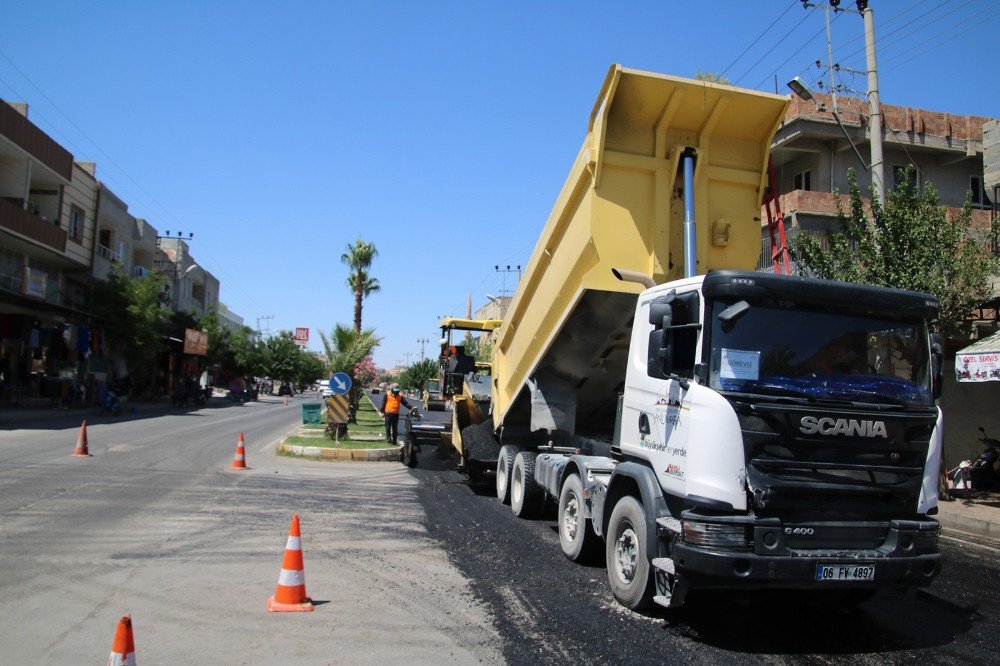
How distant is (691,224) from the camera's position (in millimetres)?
7242

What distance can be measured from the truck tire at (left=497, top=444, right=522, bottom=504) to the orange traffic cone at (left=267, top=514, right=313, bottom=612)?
552 cm

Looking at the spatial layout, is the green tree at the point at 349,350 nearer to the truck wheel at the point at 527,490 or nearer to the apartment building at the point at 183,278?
the truck wheel at the point at 527,490

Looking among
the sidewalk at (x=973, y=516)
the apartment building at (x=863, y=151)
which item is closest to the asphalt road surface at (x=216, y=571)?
the sidewalk at (x=973, y=516)

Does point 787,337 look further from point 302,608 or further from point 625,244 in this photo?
point 302,608

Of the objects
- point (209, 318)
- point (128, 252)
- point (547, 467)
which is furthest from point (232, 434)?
point (209, 318)

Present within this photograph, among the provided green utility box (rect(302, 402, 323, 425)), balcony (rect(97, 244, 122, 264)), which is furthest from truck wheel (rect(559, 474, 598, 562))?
balcony (rect(97, 244, 122, 264))

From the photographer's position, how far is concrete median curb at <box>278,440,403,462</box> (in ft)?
55.1

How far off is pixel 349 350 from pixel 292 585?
17141mm

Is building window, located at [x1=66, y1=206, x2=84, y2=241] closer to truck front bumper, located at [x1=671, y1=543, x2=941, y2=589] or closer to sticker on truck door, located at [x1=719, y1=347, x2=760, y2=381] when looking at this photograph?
sticker on truck door, located at [x1=719, y1=347, x2=760, y2=381]

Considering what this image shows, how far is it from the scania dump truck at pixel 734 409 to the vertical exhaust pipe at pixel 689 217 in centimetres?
2

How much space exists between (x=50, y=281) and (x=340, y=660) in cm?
3473

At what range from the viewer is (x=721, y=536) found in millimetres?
4793

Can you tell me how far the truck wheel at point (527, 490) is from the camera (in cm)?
985

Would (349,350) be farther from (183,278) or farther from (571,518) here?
(183,278)
